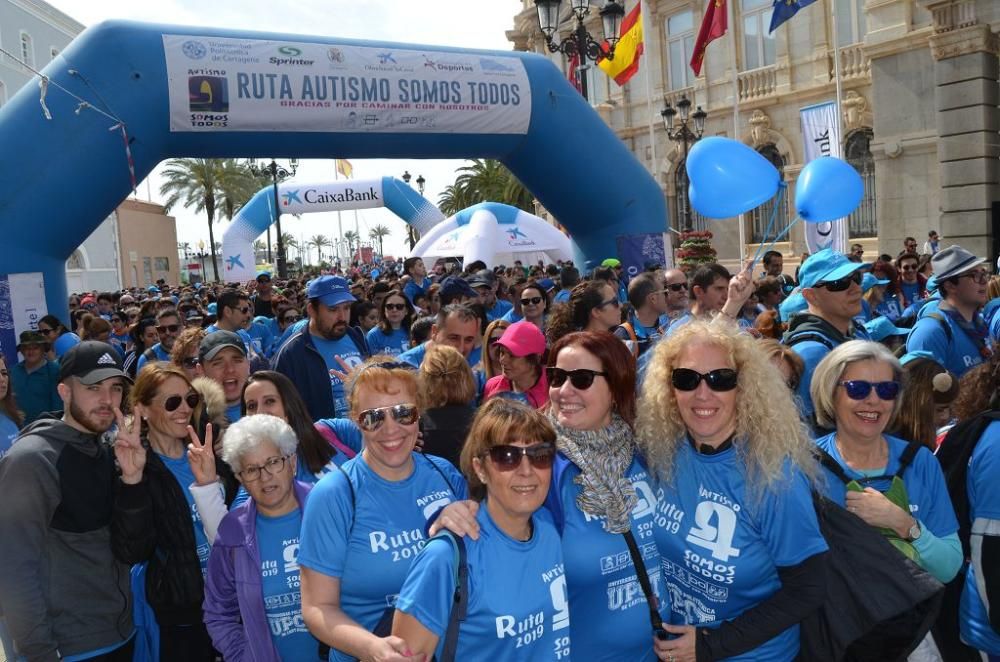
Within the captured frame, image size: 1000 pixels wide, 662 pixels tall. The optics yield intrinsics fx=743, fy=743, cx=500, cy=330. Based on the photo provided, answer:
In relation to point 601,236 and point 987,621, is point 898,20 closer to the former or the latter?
point 601,236

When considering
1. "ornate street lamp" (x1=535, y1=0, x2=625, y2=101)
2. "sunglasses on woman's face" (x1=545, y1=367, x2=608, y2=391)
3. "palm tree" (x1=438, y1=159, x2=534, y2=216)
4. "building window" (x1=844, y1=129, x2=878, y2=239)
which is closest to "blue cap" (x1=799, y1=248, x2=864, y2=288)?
"sunglasses on woman's face" (x1=545, y1=367, x2=608, y2=391)

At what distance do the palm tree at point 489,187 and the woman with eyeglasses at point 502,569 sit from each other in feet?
110

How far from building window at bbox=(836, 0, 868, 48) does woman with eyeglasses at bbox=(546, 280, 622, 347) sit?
782 inches

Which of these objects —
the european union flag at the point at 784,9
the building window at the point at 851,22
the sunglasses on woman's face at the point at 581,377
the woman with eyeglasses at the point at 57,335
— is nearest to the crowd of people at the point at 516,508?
the sunglasses on woman's face at the point at 581,377

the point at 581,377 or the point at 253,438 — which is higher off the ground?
the point at 581,377

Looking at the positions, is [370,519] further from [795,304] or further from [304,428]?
[795,304]

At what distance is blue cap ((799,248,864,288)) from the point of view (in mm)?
4004

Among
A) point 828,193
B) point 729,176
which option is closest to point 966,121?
point 828,193

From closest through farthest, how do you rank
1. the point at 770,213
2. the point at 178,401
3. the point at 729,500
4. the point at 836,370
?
the point at 729,500 < the point at 836,370 < the point at 178,401 < the point at 770,213

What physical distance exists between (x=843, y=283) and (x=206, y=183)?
39.3m

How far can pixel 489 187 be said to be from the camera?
39375 mm

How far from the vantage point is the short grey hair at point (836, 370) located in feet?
9.00

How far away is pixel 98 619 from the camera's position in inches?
119

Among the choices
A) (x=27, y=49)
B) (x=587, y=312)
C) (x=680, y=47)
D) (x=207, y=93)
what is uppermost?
(x=27, y=49)
